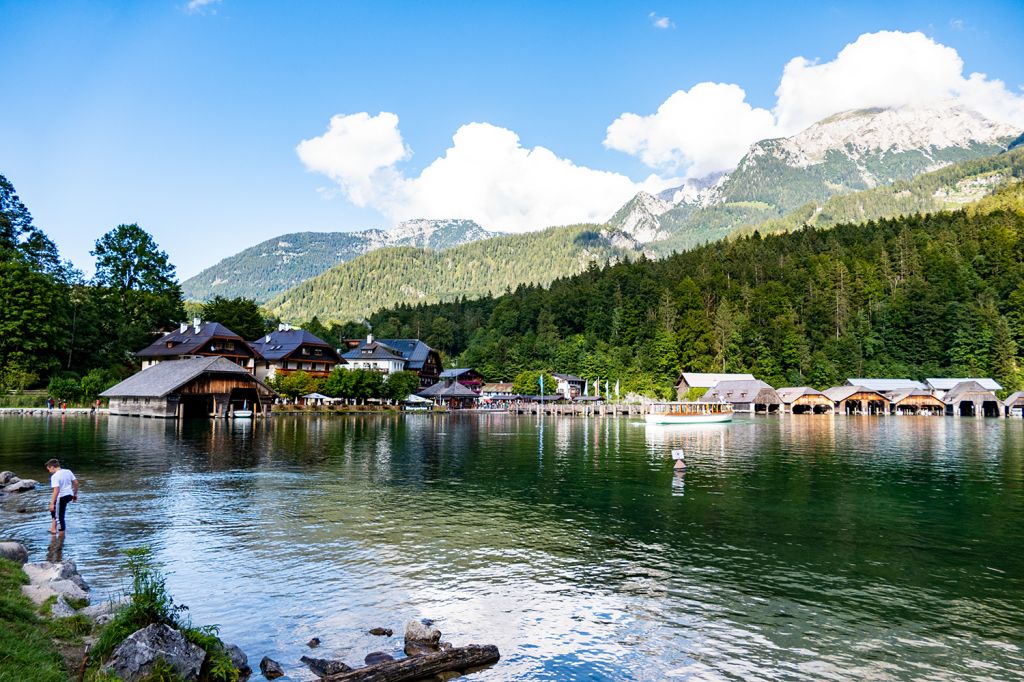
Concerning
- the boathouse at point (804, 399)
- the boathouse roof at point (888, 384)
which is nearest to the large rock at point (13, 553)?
the boathouse at point (804, 399)

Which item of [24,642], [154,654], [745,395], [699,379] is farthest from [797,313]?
[24,642]

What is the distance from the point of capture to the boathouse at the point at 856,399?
105 metres

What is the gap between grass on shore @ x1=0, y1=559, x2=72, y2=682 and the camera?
7.40 m

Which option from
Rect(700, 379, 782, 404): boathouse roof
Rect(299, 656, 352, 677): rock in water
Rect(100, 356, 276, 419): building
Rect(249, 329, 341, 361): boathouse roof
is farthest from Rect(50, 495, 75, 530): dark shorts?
Rect(700, 379, 782, 404): boathouse roof

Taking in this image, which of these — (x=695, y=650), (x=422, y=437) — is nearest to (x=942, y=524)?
(x=695, y=650)

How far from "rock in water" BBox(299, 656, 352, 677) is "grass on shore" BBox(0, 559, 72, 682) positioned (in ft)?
10.8

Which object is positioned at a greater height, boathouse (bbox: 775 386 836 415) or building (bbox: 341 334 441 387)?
building (bbox: 341 334 441 387)

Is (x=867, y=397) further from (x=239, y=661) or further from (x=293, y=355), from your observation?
(x=239, y=661)

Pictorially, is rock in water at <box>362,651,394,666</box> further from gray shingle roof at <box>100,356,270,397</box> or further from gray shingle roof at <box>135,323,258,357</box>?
gray shingle roof at <box>135,323,258,357</box>

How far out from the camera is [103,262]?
3696 inches

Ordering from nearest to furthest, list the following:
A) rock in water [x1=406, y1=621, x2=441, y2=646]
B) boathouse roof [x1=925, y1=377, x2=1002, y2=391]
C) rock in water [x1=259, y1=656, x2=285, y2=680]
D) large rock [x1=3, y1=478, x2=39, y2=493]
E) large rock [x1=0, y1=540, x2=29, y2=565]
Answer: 1. rock in water [x1=259, y1=656, x2=285, y2=680]
2. rock in water [x1=406, y1=621, x2=441, y2=646]
3. large rock [x1=0, y1=540, x2=29, y2=565]
4. large rock [x1=3, y1=478, x2=39, y2=493]
5. boathouse roof [x1=925, y1=377, x2=1002, y2=391]

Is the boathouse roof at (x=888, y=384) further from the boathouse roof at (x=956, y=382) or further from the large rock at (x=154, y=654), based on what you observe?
the large rock at (x=154, y=654)

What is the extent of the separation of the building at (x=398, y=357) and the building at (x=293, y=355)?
833cm

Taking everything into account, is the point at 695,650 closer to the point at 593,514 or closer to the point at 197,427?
the point at 593,514
